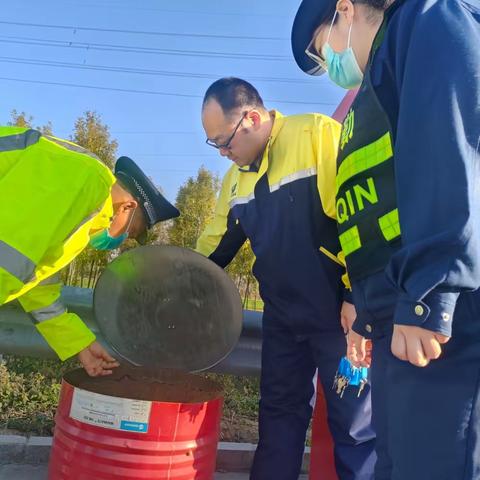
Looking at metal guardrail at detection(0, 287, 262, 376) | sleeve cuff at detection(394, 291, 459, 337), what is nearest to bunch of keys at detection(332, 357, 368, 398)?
metal guardrail at detection(0, 287, 262, 376)

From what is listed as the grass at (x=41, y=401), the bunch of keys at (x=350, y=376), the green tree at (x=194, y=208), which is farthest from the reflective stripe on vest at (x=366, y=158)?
the green tree at (x=194, y=208)

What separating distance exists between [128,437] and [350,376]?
3.09 feet

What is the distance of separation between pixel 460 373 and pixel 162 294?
182 centimetres

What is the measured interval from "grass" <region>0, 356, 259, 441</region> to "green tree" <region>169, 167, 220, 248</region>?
10.2m

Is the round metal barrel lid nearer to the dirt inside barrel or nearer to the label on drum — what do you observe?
the dirt inside barrel

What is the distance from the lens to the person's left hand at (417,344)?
116cm

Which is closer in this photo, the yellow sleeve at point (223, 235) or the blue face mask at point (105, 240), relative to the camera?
the blue face mask at point (105, 240)

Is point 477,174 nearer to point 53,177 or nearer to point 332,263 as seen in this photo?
point 332,263

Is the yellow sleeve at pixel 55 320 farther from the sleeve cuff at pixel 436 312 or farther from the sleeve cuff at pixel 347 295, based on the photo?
the sleeve cuff at pixel 436 312

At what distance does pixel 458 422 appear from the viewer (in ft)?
3.77

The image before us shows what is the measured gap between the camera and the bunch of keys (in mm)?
2211

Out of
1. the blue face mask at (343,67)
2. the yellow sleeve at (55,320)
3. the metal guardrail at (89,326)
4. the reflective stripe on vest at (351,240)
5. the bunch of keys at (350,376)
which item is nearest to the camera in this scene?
the reflective stripe on vest at (351,240)

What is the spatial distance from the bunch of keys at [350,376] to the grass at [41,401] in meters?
1.26

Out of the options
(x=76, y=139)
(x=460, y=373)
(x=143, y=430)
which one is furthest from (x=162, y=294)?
(x=76, y=139)
